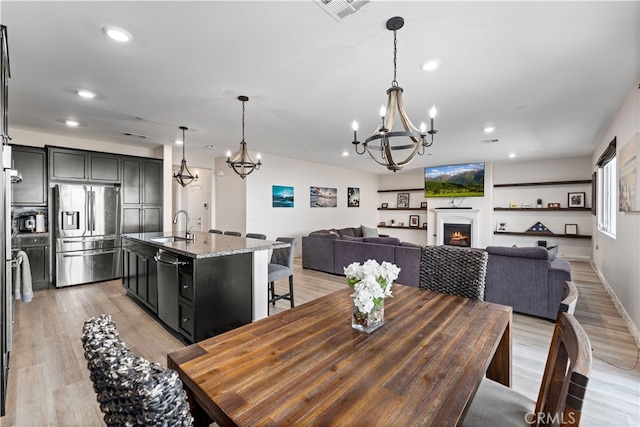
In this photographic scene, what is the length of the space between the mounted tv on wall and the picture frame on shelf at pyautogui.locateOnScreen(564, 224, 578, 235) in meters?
2.12

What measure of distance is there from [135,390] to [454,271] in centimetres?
197

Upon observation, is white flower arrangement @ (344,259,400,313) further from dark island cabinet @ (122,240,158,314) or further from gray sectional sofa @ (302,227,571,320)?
gray sectional sofa @ (302,227,571,320)

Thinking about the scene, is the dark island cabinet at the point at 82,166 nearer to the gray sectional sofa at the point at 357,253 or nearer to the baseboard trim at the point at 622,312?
the gray sectional sofa at the point at 357,253

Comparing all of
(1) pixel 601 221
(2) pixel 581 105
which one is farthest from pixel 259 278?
(1) pixel 601 221

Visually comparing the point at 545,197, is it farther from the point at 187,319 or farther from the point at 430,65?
the point at 187,319

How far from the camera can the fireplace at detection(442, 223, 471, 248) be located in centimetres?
823

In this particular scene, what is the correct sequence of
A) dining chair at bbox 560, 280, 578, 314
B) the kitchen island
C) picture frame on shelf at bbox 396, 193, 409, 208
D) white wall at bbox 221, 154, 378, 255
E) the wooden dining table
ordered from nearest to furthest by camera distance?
the wooden dining table < dining chair at bbox 560, 280, 578, 314 < the kitchen island < white wall at bbox 221, 154, 378, 255 < picture frame on shelf at bbox 396, 193, 409, 208

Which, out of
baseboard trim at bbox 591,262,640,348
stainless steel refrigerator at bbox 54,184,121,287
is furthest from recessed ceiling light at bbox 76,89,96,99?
baseboard trim at bbox 591,262,640,348

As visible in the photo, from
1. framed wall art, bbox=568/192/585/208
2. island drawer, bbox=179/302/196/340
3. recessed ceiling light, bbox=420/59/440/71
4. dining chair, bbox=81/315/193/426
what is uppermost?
recessed ceiling light, bbox=420/59/440/71

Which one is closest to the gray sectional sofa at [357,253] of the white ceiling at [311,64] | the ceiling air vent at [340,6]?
the white ceiling at [311,64]

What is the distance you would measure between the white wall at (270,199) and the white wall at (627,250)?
5.89 m

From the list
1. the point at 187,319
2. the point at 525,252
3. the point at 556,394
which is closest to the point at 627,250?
the point at 525,252

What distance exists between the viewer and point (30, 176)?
4.49m

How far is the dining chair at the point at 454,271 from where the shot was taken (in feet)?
6.30
